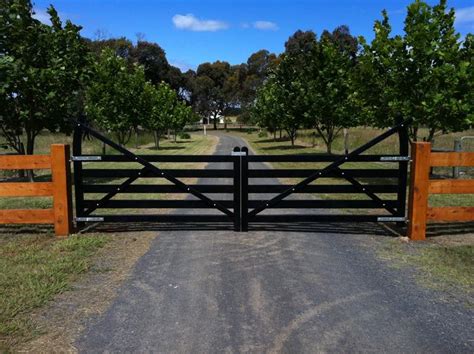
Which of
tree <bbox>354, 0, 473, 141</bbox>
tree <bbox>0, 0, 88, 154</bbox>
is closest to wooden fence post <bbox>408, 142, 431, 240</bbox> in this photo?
tree <bbox>354, 0, 473, 141</bbox>

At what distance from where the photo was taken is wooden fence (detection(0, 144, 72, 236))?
295 inches

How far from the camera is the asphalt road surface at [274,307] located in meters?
3.91

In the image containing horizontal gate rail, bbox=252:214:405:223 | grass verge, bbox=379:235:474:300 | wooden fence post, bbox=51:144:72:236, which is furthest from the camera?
horizontal gate rail, bbox=252:214:405:223

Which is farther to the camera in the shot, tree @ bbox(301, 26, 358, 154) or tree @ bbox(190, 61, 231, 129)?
tree @ bbox(190, 61, 231, 129)

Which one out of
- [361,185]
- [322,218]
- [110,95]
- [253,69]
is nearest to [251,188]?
[322,218]

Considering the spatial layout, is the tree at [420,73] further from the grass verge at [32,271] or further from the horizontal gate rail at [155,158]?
the grass verge at [32,271]

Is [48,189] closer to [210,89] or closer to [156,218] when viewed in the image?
[156,218]

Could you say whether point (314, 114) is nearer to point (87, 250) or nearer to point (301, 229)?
point (301, 229)

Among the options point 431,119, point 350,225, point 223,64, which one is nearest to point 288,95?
point 431,119

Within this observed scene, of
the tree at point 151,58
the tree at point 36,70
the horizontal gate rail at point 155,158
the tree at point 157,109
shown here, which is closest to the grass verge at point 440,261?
the horizontal gate rail at point 155,158

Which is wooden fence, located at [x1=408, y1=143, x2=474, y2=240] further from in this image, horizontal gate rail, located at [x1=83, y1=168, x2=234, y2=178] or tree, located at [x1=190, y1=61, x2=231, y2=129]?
tree, located at [x1=190, y1=61, x2=231, y2=129]

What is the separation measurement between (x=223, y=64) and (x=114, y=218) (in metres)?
114

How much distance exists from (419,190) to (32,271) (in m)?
5.74

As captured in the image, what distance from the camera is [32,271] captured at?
18.7 ft
